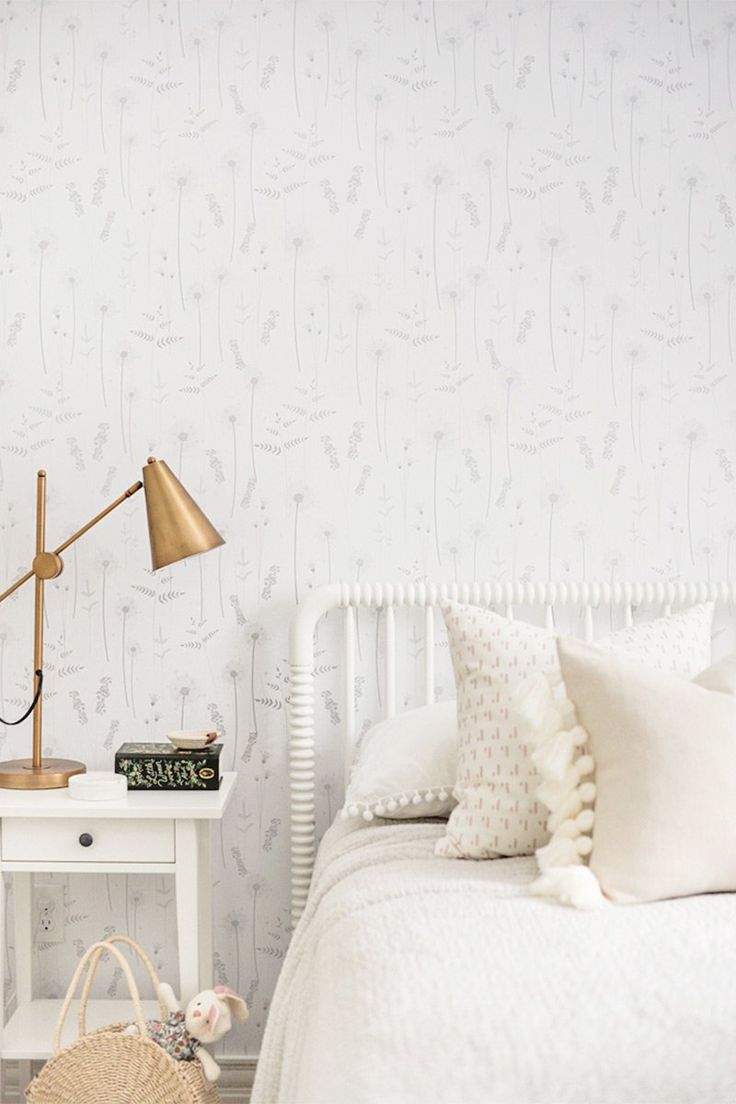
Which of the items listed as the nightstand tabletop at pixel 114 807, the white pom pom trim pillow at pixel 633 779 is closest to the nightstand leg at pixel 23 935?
the nightstand tabletop at pixel 114 807

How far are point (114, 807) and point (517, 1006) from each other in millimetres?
1028

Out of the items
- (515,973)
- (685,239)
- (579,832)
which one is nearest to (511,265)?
(685,239)

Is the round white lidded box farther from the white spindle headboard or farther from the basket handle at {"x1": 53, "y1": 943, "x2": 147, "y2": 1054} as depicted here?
the white spindle headboard

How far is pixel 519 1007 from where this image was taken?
1236mm

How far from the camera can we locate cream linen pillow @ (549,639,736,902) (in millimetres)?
1478

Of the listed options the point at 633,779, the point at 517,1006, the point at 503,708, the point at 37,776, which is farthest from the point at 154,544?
the point at 517,1006

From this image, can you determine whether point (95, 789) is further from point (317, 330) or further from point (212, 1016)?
point (317, 330)

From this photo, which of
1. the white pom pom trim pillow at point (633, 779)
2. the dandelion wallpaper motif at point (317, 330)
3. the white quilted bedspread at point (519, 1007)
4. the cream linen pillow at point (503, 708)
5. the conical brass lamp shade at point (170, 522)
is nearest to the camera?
the white quilted bedspread at point (519, 1007)

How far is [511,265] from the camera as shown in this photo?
2445mm

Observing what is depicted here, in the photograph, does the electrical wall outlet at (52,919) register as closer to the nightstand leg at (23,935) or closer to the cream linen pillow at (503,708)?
the nightstand leg at (23,935)

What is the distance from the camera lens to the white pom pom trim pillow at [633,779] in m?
1.48

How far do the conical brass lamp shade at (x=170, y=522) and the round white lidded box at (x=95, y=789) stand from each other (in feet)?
1.36

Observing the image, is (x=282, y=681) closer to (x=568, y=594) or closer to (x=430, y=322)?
(x=568, y=594)

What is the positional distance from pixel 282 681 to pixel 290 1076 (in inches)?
44.1
